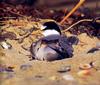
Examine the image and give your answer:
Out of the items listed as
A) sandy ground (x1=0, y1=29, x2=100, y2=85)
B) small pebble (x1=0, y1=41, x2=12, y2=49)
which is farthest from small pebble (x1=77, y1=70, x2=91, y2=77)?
small pebble (x1=0, y1=41, x2=12, y2=49)

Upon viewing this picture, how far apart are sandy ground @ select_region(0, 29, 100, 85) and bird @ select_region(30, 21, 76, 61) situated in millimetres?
64

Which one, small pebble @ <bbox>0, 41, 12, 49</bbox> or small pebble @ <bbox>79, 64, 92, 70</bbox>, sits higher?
small pebble @ <bbox>0, 41, 12, 49</bbox>

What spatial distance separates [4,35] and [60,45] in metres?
0.56

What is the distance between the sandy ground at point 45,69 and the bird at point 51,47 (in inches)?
2.5

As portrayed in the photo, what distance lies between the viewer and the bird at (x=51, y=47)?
11.1ft

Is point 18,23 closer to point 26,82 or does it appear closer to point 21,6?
point 21,6

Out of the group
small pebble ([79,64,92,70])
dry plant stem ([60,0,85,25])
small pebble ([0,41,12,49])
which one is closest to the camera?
small pebble ([79,64,92,70])

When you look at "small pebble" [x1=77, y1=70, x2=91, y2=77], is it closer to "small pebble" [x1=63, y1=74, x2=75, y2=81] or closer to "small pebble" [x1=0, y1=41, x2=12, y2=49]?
"small pebble" [x1=63, y1=74, x2=75, y2=81]

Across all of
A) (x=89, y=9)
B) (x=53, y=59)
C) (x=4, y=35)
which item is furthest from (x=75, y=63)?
(x=89, y=9)

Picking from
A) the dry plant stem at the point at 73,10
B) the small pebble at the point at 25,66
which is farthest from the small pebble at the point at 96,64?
the dry plant stem at the point at 73,10

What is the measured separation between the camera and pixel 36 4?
14.8 feet

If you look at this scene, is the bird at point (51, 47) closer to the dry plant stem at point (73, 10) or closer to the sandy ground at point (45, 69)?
the sandy ground at point (45, 69)

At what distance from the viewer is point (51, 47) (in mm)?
3432

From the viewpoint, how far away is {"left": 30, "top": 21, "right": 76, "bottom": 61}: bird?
134 inches
